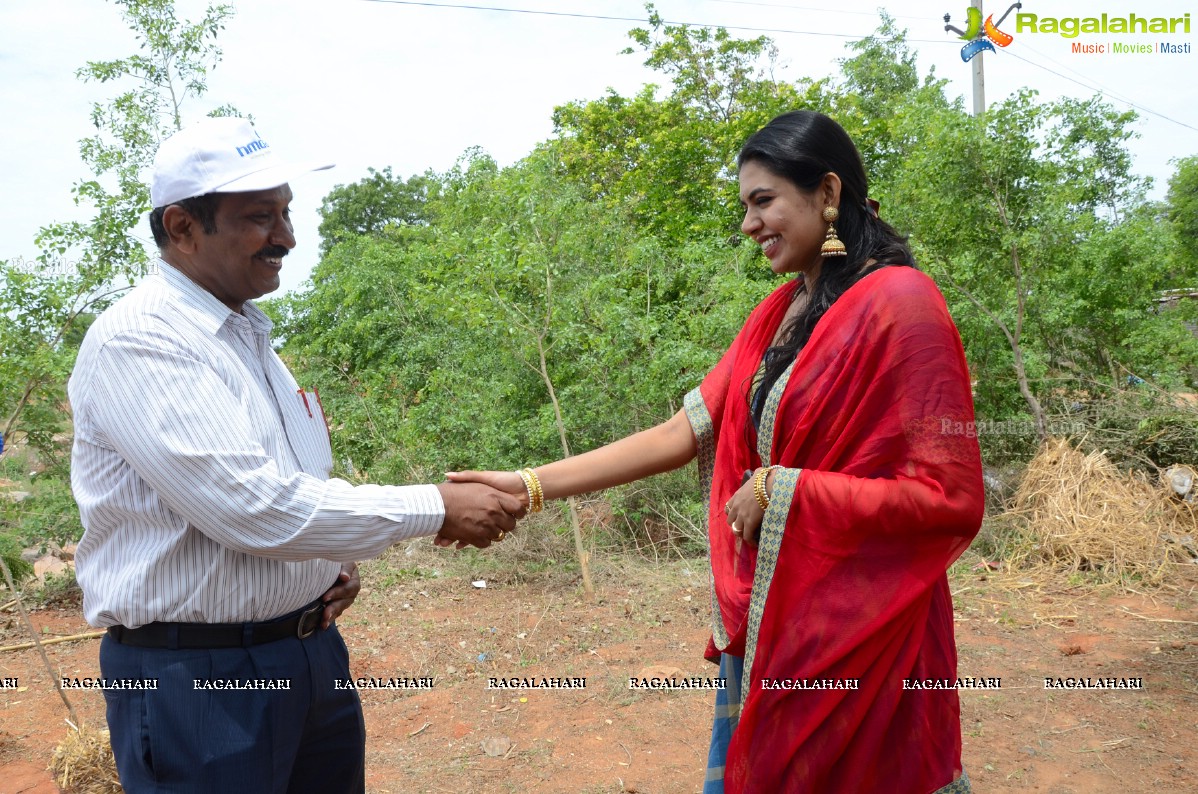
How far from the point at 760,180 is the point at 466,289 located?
431 cm

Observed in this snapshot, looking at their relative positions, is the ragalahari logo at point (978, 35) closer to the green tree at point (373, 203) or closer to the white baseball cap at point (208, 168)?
the white baseball cap at point (208, 168)

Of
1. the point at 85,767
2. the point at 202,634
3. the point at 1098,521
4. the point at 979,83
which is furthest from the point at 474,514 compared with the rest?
the point at 979,83

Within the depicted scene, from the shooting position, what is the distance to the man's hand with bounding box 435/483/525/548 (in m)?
2.30

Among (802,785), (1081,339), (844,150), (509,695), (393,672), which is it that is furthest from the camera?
(1081,339)

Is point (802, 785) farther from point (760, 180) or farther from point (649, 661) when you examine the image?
point (649, 661)

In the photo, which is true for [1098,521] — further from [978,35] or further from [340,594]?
[978,35]

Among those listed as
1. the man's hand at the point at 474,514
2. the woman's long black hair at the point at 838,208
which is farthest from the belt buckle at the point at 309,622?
the woman's long black hair at the point at 838,208

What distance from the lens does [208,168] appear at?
1.97 m

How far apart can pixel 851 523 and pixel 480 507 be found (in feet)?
3.21

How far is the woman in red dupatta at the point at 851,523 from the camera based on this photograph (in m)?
2.02

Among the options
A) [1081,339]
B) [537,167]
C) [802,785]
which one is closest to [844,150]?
[802,785]

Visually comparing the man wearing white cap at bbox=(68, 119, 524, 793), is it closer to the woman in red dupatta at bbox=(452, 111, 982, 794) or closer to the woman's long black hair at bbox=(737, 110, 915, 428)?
the woman in red dupatta at bbox=(452, 111, 982, 794)

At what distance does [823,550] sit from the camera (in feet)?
6.82

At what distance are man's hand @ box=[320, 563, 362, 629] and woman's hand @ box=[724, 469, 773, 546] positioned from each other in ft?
3.19
